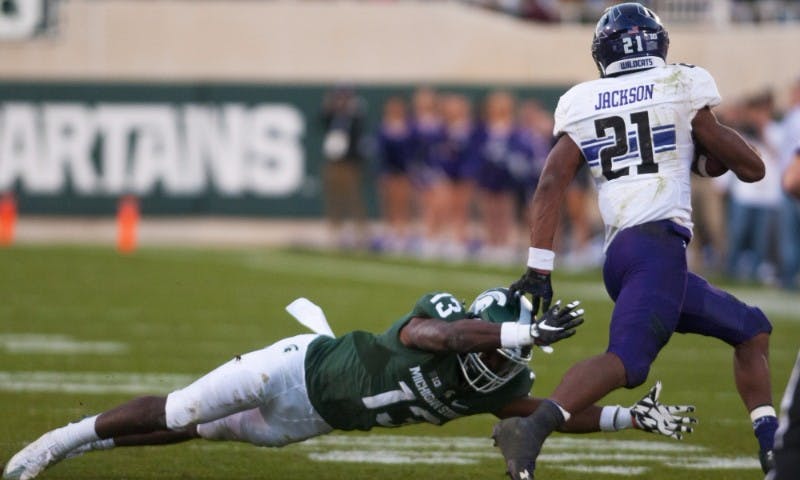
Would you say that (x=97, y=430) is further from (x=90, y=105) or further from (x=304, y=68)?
(x=304, y=68)

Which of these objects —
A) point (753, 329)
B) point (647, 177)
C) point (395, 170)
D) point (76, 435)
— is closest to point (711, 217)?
point (395, 170)

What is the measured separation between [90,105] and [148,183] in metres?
1.25

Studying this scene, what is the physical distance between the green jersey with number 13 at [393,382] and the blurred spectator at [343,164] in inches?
575

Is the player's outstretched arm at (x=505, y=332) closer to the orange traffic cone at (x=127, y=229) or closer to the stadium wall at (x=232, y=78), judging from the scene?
the orange traffic cone at (x=127, y=229)

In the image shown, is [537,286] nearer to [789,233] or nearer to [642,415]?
[642,415]

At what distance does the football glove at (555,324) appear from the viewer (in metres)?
5.01

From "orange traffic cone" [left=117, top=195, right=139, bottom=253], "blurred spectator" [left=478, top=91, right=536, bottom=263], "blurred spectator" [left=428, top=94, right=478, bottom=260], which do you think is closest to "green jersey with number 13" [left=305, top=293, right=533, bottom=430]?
"blurred spectator" [left=478, top=91, right=536, bottom=263]

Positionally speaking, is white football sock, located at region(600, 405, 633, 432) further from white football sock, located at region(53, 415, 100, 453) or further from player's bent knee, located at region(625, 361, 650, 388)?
white football sock, located at region(53, 415, 100, 453)

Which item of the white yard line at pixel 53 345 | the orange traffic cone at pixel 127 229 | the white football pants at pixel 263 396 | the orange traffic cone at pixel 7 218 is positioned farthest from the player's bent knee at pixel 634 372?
the orange traffic cone at pixel 7 218

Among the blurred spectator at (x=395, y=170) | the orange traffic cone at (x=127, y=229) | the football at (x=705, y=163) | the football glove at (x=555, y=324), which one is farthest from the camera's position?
the blurred spectator at (x=395, y=170)

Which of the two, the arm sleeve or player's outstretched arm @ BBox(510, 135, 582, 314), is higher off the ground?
the arm sleeve

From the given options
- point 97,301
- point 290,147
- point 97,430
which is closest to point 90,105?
point 290,147

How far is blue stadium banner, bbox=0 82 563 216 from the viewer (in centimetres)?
2130

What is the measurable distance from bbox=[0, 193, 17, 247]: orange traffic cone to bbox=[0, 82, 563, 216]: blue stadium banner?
0.39 feet
